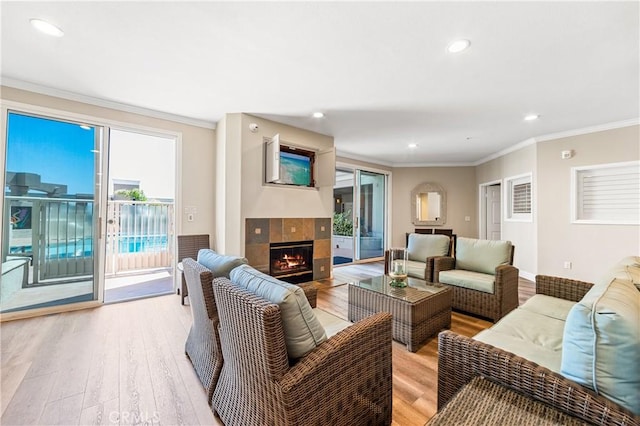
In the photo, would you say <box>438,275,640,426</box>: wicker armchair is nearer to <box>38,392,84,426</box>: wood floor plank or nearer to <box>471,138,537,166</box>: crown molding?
<box>38,392,84,426</box>: wood floor plank

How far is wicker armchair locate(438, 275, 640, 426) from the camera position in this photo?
2.93ft

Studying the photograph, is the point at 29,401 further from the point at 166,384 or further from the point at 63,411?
the point at 166,384

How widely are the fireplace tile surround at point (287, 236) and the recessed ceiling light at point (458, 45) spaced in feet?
9.62

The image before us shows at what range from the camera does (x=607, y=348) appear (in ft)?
3.00

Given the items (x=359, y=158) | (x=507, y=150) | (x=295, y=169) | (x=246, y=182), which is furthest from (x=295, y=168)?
(x=507, y=150)

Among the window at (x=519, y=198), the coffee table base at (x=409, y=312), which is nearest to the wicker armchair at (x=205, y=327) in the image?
the coffee table base at (x=409, y=312)

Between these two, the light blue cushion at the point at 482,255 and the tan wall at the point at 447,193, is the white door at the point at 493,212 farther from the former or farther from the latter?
the light blue cushion at the point at 482,255

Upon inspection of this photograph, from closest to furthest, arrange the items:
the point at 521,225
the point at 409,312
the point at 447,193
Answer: the point at 409,312, the point at 521,225, the point at 447,193

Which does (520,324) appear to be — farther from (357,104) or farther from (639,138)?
(639,138)

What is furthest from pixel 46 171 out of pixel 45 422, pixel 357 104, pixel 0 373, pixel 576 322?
pixel 576 322

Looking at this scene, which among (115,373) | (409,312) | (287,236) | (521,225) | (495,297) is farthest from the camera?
(521,225)

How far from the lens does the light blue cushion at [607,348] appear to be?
88 centimetres

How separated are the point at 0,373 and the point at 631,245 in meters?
6.95

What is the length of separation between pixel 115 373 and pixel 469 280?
3361mm
